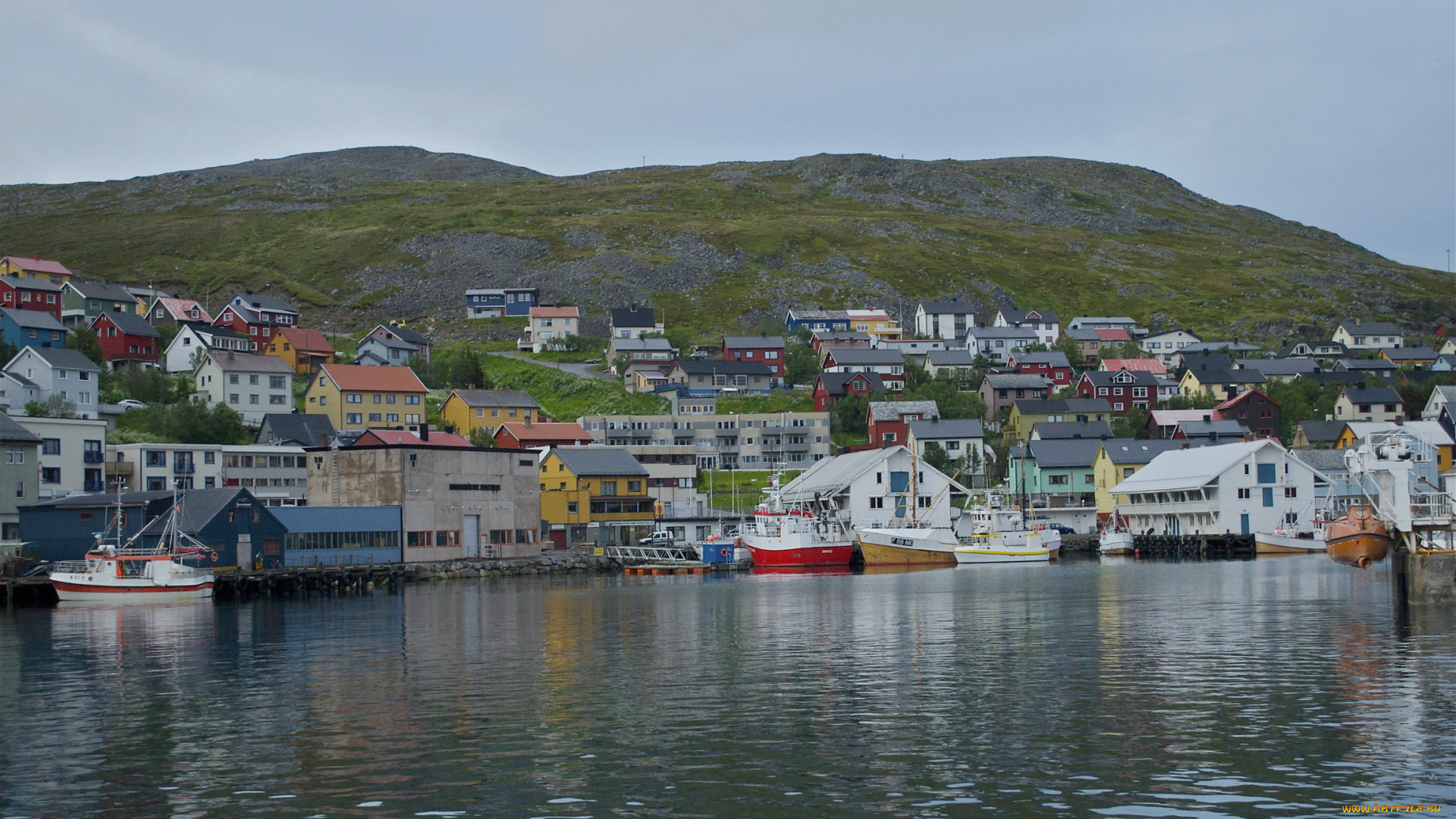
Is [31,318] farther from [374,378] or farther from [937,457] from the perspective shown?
[937,457]

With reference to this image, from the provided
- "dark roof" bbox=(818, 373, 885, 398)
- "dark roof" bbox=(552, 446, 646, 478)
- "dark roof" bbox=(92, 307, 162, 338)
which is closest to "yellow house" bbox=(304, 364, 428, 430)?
"dark roof" bbox=(552, 446, 646, 478)

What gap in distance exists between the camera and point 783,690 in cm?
2523

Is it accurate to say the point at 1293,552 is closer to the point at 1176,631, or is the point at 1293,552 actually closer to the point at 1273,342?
the point at 1176,631

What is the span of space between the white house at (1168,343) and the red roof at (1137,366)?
12.2m

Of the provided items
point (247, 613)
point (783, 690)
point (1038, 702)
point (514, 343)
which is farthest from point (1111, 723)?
point (514, 343)

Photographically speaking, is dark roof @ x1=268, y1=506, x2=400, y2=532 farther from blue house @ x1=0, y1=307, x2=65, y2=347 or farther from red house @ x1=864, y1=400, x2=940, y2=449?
blue house @ x1=0, y1=307, x2=65, y2=347

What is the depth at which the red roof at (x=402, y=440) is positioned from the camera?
82500 mm

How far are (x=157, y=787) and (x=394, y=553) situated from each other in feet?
199

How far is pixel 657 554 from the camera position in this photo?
84312 millimetres

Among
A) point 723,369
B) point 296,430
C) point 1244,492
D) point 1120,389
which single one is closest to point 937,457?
point 1244,492

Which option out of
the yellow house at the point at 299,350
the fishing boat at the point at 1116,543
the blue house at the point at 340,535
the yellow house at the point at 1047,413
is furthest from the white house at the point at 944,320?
the blue house at the point at 340,535

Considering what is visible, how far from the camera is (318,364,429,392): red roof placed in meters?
108

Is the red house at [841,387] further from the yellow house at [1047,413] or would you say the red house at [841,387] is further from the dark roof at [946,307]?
the dark roof at [946,307]

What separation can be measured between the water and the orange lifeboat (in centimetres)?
767
